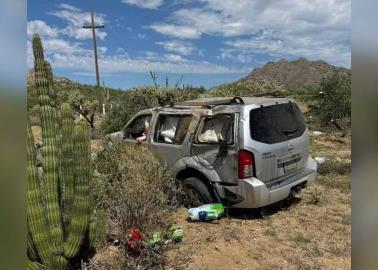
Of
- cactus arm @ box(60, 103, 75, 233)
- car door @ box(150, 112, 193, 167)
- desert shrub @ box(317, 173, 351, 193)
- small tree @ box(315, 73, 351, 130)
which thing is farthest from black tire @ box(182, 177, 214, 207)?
small tree @ box(315, 73, 351, 130)

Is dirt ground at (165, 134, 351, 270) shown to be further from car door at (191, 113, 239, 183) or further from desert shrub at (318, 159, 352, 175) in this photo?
desert shrub at (318, 159, 352, 175)

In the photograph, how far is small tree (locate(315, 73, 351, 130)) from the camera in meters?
19.3

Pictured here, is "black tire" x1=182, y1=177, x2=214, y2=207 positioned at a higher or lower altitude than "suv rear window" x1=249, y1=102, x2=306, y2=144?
lower

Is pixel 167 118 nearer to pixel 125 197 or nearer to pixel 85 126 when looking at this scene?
pixel 125 197

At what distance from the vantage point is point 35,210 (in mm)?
4168

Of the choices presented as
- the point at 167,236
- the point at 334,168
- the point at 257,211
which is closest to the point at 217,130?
the point at 257,211

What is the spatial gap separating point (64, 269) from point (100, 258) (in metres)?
0.64

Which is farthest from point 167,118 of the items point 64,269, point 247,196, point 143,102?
point 143,102

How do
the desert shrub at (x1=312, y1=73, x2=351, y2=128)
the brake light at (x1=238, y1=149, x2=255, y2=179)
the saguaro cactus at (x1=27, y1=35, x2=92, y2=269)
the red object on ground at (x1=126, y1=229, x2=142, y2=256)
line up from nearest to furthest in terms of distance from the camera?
the saguaro cactus at (x1=27, y1=35, x2=92, y2=269)
the red object on ground at (x1=126, y1=229, x2=142, y2=256)
the brake light at (x1=238, y1=149, x2=255, y2=179)
the desert shrub at (x1=312, y1=73, x2=351, y2=128)

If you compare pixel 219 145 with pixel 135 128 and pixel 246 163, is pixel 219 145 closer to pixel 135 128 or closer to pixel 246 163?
pixel 246 163

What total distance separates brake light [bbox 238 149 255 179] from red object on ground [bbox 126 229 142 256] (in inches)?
74.8

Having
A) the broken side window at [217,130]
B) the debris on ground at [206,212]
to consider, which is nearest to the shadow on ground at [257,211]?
the debris on ground at [206,212]

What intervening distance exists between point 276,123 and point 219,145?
37.4 inches

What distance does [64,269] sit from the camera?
465 cm
